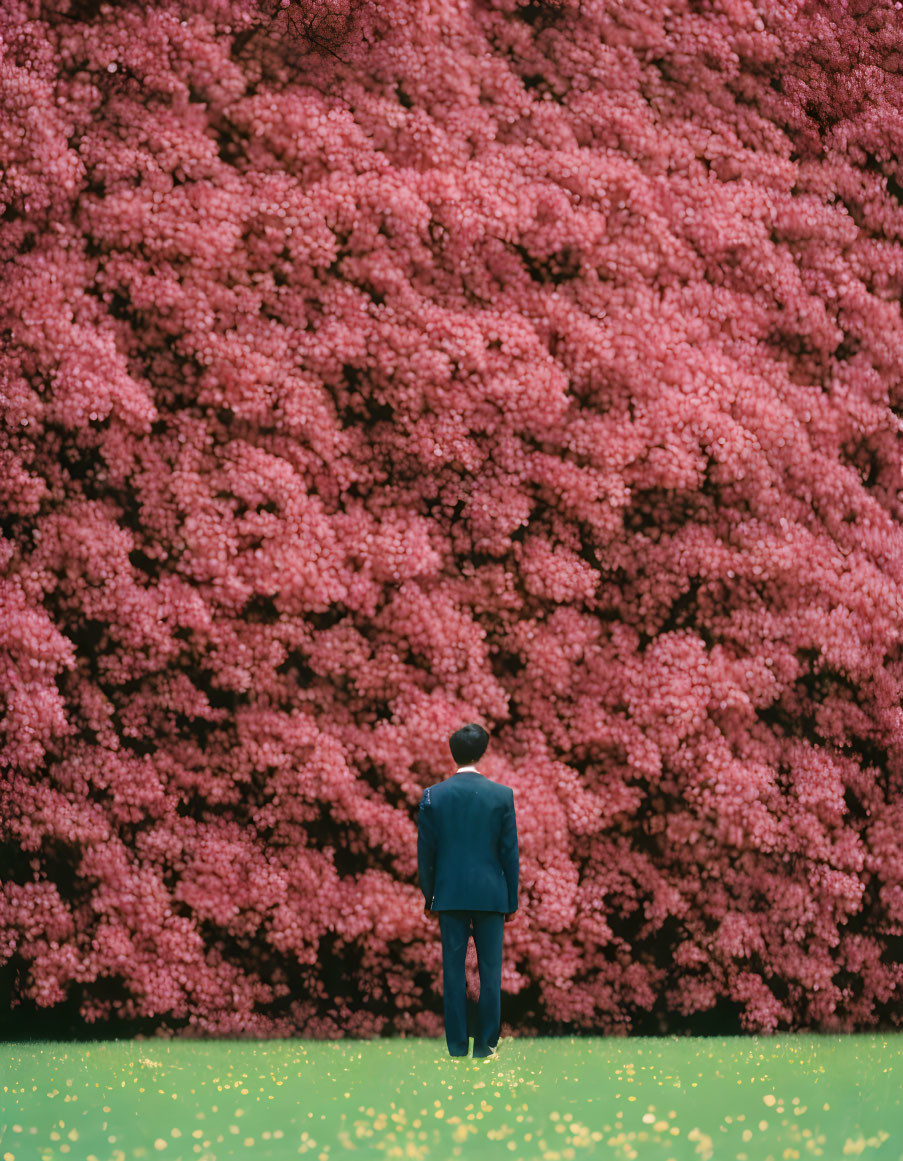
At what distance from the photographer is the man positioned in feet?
13.2

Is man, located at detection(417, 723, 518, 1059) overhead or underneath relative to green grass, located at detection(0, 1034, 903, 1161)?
overhead

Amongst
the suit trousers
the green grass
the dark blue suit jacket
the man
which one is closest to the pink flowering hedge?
the green grass

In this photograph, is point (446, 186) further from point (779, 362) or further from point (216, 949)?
point (216, 949)

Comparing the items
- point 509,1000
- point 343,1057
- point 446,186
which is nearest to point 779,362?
point 446,186

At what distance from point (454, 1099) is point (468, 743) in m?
1.45

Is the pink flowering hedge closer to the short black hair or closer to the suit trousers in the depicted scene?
the suit trousers

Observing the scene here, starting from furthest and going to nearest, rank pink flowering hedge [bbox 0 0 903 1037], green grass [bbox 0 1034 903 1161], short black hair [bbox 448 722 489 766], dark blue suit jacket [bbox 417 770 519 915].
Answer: pink flowering hedge [bbox 0 0 903 1037]
short black hair [bbox 448 722 489 766]
dark blue suit jacket [bbox 417 770 519 915]
green grass [bbox 0 1034 903 1161]

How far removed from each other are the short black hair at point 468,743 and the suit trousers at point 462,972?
629 millimetres

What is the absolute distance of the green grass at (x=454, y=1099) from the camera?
3.64 metres

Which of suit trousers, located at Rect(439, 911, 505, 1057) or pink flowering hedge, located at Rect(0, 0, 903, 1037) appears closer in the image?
suit trousers, located at Rect(439, 911, 505, 1057)

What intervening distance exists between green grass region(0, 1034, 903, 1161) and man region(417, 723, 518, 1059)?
0.48m

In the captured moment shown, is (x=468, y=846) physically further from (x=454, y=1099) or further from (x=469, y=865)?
(x=454, y=1099)

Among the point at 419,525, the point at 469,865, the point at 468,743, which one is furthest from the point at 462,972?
the point at 419,525

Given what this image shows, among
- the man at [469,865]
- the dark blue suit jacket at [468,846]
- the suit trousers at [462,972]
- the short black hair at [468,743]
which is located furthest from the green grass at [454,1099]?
the short black hair at [468,743]
